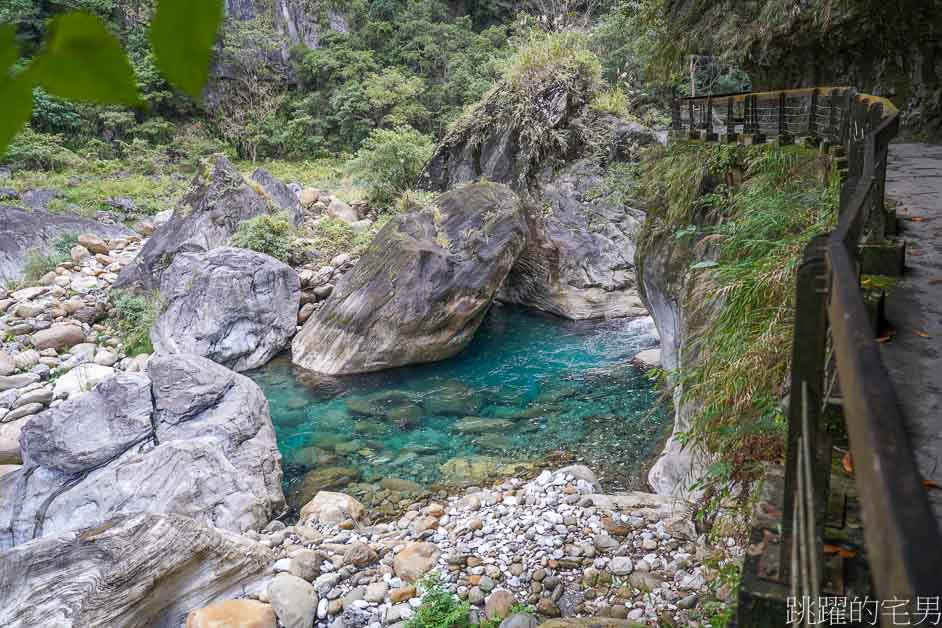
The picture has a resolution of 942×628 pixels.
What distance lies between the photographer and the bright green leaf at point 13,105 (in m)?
0.50

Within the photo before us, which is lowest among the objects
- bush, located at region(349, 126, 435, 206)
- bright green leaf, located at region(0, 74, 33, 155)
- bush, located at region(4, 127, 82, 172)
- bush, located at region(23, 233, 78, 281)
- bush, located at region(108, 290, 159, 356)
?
bush, located at region(108, 290, 159, 356)

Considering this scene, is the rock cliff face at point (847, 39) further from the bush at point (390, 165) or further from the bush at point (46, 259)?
the bush at point (46, 259)

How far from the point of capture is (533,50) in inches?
530

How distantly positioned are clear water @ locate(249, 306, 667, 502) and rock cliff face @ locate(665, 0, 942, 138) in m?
4.77

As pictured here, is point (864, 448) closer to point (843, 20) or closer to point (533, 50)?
point (843, 20)

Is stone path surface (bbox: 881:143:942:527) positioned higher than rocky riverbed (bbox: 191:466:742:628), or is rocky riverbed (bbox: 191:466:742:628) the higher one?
stone path surface (bbox: 881:143:942:527)

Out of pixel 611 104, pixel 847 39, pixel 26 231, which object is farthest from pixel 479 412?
pixel 26 231

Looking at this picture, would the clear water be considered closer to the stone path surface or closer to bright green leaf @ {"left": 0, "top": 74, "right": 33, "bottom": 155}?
the stone path surface

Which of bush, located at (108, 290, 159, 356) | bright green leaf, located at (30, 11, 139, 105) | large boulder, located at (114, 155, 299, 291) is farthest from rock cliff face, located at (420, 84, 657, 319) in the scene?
bright green leaf, located at (30, 11, 139, 105)

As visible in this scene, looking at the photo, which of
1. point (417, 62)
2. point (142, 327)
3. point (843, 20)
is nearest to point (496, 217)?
point (843, 20)

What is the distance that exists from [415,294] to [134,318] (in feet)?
17.6

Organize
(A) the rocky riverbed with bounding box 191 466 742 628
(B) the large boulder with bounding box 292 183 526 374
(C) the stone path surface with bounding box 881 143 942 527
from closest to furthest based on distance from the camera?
1. (C) the stone path surface with bounding box 881 143 942 527
2. (A) the rocky riverbed with bounding box 191 466 742 628
3. (B) the large boulder with bounding box 292 183 526 374

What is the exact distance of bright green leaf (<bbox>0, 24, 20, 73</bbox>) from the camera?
20.2 inches

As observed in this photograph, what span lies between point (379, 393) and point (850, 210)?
7.89m
